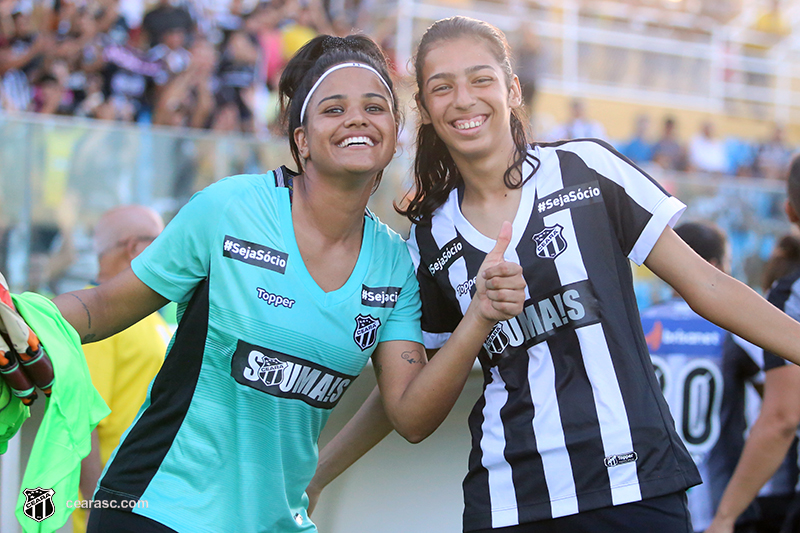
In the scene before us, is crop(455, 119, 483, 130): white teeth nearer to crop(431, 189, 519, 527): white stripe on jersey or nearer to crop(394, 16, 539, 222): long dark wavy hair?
crop(394, 16, 539, 222): long dark wavy hair

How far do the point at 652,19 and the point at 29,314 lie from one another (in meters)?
16.7

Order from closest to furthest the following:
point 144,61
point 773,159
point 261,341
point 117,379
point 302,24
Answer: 1. point 261,341
2. point 117,379
3. point 144,61
4. point 302,24
5. point 773,159

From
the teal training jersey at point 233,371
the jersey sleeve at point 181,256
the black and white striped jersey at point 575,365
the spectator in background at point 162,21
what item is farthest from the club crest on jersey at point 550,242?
the spectator in background at point 162,21

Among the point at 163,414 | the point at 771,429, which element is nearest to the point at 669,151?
the point at 771,429

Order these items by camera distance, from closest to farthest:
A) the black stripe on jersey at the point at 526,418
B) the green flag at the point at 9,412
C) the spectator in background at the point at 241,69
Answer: the green flag at the point at 9,412, the black stripe on jersey at the point at 526,418, the spectator in background at the point at 241,69

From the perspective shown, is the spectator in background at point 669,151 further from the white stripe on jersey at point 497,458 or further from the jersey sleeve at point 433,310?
the white stripe on jersey at point 497,458

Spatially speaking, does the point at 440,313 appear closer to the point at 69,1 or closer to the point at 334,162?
the point at 334,162

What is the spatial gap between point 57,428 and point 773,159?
52.0 feet

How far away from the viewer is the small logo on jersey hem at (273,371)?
8.52 feet

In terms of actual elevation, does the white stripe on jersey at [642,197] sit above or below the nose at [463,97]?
below

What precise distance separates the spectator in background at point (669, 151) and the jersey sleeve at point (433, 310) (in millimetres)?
12037

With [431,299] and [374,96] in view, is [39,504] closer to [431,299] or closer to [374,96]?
[431,299]

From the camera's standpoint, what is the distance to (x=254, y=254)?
2646mm

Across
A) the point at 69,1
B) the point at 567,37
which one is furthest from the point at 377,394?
the point at 567,37
